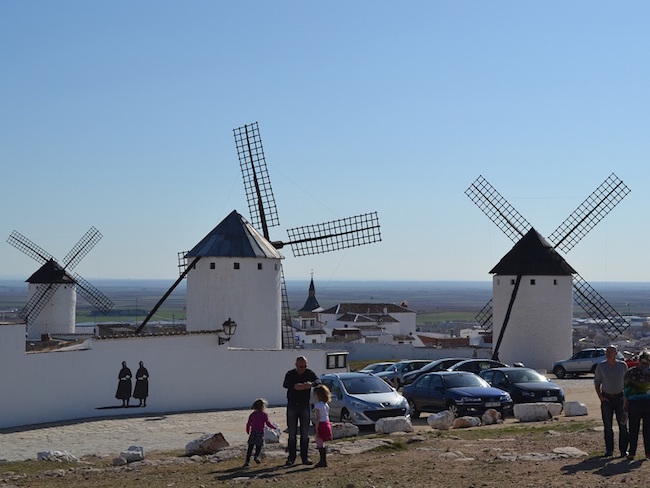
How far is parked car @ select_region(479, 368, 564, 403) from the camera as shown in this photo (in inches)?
1011

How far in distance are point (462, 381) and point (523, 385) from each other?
83.9 inches

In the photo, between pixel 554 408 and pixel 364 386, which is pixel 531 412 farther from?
pixel 364 386

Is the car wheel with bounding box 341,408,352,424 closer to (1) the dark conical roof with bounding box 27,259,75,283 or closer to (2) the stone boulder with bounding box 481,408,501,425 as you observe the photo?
(2) the stone boulder with bounding box 481,408,501,425

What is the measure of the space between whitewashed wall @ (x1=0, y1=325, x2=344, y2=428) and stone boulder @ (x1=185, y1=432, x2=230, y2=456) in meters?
8.75

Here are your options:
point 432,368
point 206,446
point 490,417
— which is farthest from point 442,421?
point 432,368

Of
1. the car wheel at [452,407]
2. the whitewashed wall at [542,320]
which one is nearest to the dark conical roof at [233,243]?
the whitewashed wall at [542,320]

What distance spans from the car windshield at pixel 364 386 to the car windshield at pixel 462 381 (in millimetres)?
1903

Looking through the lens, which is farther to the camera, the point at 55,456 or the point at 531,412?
the point at 531,412

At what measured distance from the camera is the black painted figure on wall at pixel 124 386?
1099 inches

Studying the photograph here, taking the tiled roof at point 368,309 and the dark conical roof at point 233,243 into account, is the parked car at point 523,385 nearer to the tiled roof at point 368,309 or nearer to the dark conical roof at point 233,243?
the dark conical roof at point 233,243

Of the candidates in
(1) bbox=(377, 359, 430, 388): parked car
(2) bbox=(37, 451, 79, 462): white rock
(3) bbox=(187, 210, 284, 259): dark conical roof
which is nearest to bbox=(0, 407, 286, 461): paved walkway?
(2) bbox=(37, 451, 79, 462): white rock

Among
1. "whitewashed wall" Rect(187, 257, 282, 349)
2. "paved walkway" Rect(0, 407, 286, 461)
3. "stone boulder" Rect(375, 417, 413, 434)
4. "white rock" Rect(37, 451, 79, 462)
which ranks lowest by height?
"paved walkway" Rect(0, 407, 286, 461)

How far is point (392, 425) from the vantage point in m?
20.3

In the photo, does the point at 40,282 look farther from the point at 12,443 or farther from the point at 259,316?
the point at 12,443
